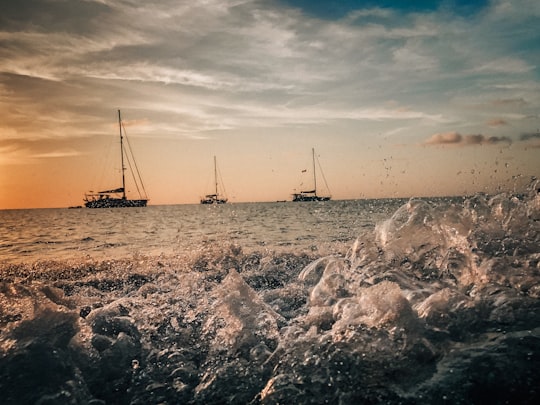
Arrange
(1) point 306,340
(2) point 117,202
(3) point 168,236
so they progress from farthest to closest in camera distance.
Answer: (2) point 117,202 < (3) point 168,236 < (1) point 306,340

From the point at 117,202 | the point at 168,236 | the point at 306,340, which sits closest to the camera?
the point at 306,340

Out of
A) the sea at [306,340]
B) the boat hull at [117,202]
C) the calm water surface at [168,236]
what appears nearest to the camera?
the sea at [306,340]

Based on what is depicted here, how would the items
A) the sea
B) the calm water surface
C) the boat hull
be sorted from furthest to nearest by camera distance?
the boat hull
the calm water surface
the sea

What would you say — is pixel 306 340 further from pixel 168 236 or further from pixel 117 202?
pixel 117 202

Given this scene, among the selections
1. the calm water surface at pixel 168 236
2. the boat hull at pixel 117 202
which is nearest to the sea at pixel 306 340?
the calm water surface at pixel 168 236

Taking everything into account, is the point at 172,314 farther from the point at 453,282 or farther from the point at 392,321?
the point at 453,282

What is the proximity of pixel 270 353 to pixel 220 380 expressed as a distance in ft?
1.76

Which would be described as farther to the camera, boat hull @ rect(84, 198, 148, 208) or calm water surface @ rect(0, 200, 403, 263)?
boat hull @ rect(84, 198, 148, 208)

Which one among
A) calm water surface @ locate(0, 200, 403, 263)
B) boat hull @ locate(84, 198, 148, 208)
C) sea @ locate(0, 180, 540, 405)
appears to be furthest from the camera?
boat hull @ locate(84, 198, 148, 208)

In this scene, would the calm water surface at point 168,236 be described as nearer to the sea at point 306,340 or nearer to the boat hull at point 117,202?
the sea at point 306,340

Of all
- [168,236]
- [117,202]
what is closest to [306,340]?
[168,236]

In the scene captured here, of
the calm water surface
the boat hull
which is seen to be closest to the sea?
the calm water surface

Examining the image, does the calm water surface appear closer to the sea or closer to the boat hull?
the sea

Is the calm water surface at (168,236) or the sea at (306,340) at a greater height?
the sea at (306,340)
